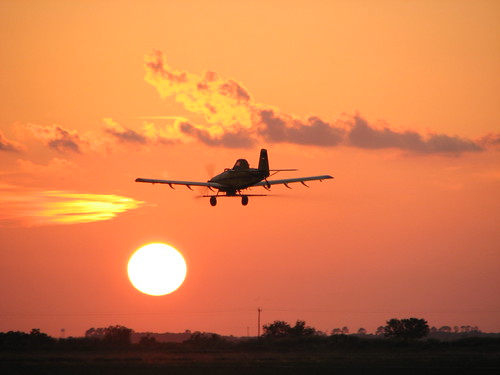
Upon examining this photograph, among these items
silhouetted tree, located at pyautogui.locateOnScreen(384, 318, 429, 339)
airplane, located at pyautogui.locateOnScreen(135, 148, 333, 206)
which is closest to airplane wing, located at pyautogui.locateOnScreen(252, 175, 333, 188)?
airplane, located at pyautogui.locateOnScreen(135, 148, 333, 206)

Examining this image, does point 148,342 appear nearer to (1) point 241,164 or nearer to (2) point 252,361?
(2) point 252,361

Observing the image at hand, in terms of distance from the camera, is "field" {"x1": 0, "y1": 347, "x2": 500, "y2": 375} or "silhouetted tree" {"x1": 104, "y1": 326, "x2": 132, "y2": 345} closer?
"field" {"x1": 0, "y1": 347, "x2": 500, "y2": 375}

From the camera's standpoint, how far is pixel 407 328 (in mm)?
124875

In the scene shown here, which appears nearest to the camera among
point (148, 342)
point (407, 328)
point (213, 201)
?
point (148, 342)

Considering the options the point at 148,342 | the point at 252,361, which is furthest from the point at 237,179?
the point at 252,361

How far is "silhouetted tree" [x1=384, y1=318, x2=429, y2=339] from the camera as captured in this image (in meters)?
123

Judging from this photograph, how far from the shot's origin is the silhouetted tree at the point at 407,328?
12288 cm

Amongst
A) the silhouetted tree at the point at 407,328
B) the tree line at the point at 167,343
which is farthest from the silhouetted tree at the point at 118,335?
the silhouetted tree at the point at 407,328

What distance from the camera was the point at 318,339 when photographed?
88.4m

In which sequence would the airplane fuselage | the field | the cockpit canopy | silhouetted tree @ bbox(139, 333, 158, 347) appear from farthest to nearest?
the cockpit canopy, the airplane fuselage, silhouetted tree @ bbox(139, 333, 158, 347), the field

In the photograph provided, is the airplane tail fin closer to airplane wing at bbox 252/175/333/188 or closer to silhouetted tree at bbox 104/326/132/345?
airplane wing at bbox 252/175/333/188

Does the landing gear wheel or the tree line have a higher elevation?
the landing gear wheel

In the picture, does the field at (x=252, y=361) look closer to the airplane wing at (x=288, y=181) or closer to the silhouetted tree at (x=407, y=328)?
the airplane wing at (x=288, y=181)

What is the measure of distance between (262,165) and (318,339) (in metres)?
16.9
